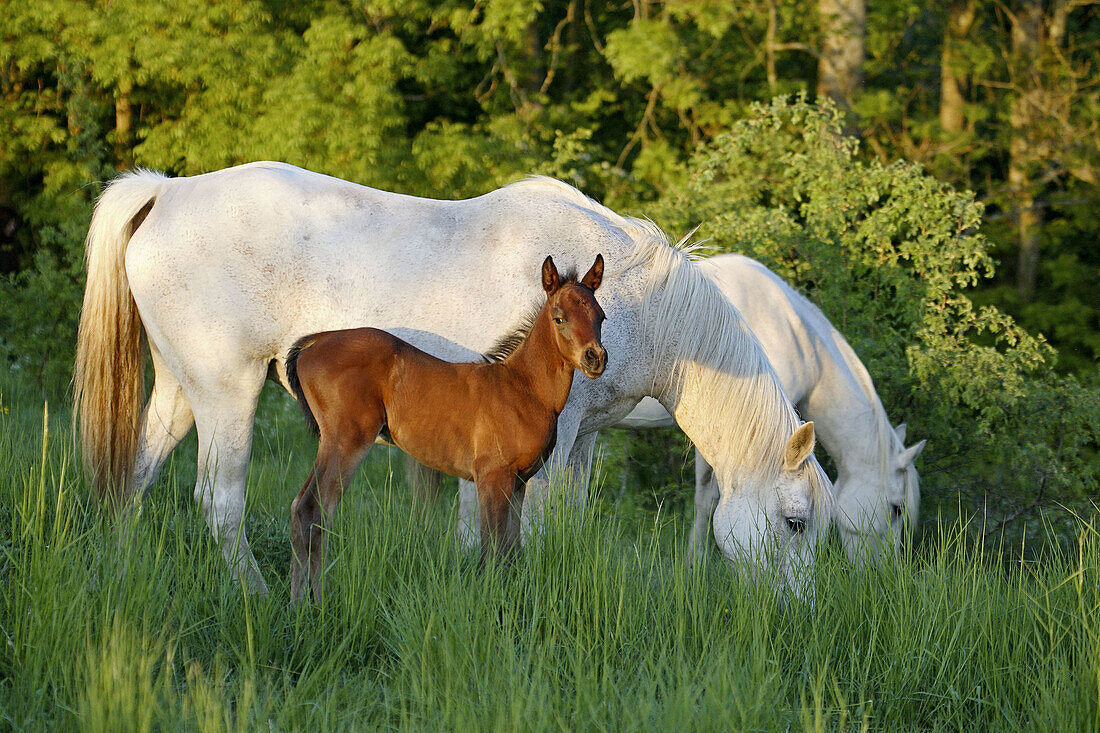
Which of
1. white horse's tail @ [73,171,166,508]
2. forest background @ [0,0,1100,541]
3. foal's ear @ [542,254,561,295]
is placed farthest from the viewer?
forest background @ [0,0,1100,541]

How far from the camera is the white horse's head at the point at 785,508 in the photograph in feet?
14.6

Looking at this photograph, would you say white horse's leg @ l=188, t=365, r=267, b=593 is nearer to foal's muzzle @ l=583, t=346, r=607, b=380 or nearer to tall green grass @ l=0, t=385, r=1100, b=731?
tall green grass @ l=0, t=385, r=1100, b=731

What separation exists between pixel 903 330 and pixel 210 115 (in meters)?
7.28

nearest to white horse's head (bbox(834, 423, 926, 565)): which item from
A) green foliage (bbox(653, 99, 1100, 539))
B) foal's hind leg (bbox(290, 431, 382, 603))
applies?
green foliage (bbox(653, 99, 1100, 539))

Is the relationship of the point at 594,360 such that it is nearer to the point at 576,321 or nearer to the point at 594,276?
the point at 576,321

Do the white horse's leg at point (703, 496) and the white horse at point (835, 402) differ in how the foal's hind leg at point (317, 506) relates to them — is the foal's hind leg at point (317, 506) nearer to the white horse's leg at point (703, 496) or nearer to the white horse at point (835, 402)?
the white horse at point (835, 402)

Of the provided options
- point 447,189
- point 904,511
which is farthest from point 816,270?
point 447,189

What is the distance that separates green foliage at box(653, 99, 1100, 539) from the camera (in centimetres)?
700

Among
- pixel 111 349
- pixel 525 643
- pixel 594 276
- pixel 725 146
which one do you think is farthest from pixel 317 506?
pixel 725 146

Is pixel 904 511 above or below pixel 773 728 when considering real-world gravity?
below

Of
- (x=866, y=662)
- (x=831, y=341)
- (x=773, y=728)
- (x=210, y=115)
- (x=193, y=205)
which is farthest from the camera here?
(x=210, y=115)

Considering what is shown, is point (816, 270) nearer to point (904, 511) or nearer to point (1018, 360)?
point (1018, 360)

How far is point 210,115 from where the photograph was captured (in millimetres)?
10336

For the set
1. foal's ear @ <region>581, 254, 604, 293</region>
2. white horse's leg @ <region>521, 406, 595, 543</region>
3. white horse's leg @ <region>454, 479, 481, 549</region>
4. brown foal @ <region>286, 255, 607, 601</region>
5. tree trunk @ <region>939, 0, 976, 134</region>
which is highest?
tree trunk @ <region>939, 0, 976, 134</region>
